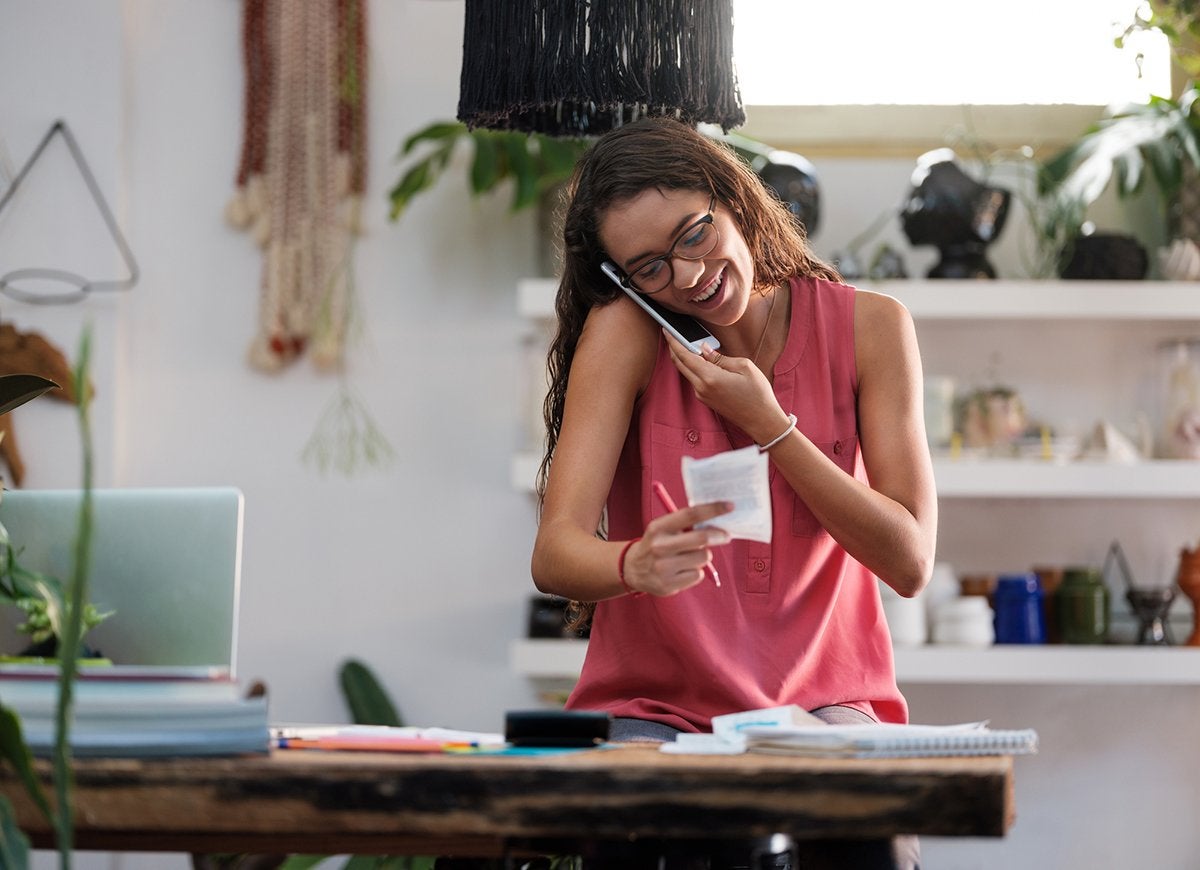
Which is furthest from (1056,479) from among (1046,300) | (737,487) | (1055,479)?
(737,487)

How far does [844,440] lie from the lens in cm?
168

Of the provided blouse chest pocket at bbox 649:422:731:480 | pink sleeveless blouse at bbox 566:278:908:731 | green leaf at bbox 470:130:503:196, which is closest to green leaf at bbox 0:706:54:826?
pink sleeveless blouse at bbox 566:278:908:731

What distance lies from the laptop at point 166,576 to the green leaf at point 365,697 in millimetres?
1803

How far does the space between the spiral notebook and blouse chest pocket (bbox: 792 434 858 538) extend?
56 cm

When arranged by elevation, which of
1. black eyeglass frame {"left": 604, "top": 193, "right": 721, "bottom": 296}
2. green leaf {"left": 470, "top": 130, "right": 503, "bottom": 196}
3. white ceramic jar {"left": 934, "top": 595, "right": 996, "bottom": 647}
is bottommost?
white ceramic jar {"left": 934, "top": 595, "right": 996, "bottom": 647}

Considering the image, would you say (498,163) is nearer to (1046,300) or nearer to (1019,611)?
(1046,300)

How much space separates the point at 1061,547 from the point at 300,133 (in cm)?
199

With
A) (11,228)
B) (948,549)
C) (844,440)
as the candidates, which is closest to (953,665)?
(948,549)

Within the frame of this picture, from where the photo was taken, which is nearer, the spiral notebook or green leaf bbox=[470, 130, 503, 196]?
the spiral notebook

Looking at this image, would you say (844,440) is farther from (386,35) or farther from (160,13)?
(160,13)

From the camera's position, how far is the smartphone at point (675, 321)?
1621mm

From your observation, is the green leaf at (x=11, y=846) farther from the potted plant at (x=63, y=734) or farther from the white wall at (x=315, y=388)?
the white wall at (x=315, y=388)

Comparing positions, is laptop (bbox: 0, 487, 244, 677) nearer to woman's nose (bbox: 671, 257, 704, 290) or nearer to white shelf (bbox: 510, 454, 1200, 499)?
woman's nose (bbox: 671, 257, 704, 290)

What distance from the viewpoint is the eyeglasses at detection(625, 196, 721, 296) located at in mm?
1577
